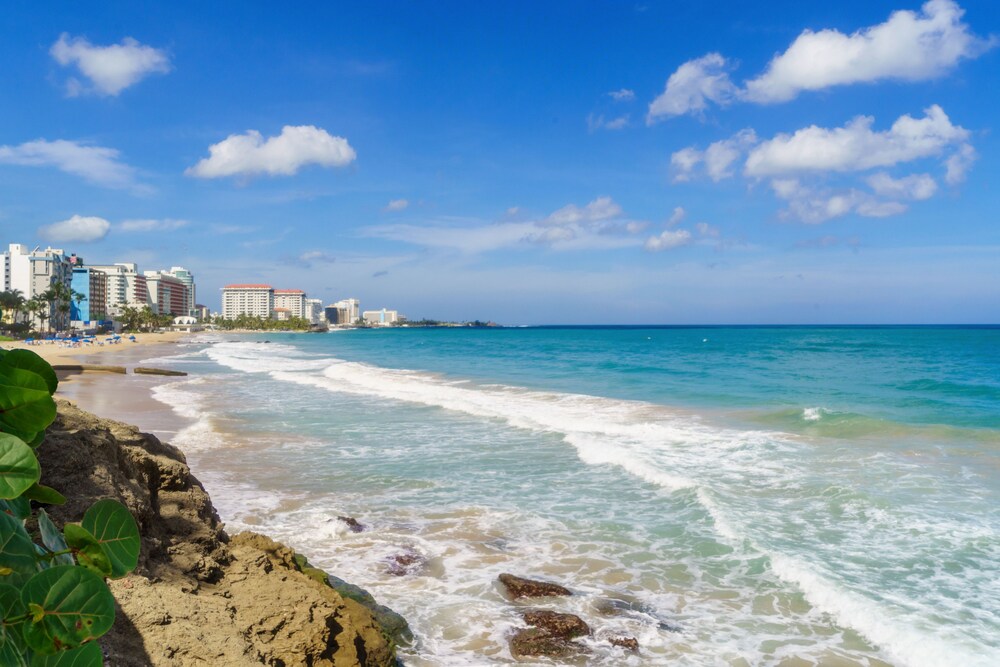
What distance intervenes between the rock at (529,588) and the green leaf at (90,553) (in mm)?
8258

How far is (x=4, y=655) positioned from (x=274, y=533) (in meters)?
10.6

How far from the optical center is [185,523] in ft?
21.7

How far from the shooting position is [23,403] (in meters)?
0.92

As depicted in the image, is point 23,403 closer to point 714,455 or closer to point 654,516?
point 654,516

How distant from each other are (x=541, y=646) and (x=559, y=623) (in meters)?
0.43

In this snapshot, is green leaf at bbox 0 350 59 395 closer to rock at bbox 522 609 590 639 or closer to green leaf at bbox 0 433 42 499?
green leaf at bbox 0 433 42 499

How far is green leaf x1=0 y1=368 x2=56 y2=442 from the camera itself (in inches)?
35.8

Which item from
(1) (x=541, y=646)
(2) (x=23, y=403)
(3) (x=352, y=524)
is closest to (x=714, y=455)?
(3) (x=352, y=524)

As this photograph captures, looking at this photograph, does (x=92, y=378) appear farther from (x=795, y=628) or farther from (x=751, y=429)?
(x=795, y=628)

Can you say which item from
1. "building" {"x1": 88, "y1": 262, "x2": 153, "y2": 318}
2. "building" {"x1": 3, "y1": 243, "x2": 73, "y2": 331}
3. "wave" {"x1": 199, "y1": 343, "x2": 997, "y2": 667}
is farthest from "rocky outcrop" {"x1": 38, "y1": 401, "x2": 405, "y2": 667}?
"building" {"x1": 88, "y1": 262, "x2": 153, "y2": 318}

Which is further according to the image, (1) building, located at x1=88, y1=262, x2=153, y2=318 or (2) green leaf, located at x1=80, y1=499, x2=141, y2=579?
(1) building, located at x1=88, y1=262, x2=153, y2=318

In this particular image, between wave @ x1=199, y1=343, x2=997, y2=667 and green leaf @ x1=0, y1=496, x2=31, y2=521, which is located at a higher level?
green leaf @ x1=0, y1=496, x2=31, y2=521

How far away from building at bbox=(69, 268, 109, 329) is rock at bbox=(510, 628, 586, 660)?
15840 cm

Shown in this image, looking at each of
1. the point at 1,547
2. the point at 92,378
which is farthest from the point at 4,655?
the point at 92,378
